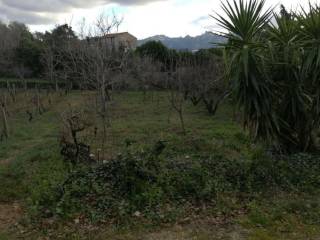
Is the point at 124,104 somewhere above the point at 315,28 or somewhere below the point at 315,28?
below

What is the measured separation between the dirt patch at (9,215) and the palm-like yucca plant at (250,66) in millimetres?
3838

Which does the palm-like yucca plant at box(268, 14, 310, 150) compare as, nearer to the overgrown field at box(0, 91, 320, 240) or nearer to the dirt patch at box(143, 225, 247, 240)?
the overgrown field at box(0, 91, 320, 240)

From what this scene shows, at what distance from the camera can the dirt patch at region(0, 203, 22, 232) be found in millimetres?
4776

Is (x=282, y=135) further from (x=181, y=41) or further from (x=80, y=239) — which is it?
(x=181, y=41)

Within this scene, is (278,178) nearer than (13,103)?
Yes

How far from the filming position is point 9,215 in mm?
5258

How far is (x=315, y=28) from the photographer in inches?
257

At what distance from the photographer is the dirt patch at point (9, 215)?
4776mm

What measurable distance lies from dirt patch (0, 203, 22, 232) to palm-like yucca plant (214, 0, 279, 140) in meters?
3.84

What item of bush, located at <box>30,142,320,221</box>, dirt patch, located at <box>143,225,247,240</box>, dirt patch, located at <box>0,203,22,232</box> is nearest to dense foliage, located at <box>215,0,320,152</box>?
→ bush, located at <box>30,142,320,221</box>

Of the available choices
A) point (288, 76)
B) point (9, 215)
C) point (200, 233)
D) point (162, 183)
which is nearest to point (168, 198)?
point (162, 183)

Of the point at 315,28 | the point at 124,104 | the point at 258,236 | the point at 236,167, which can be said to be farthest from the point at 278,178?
the point at 124,104

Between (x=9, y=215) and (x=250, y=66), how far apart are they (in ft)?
14.0

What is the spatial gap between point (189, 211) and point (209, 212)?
246mm
